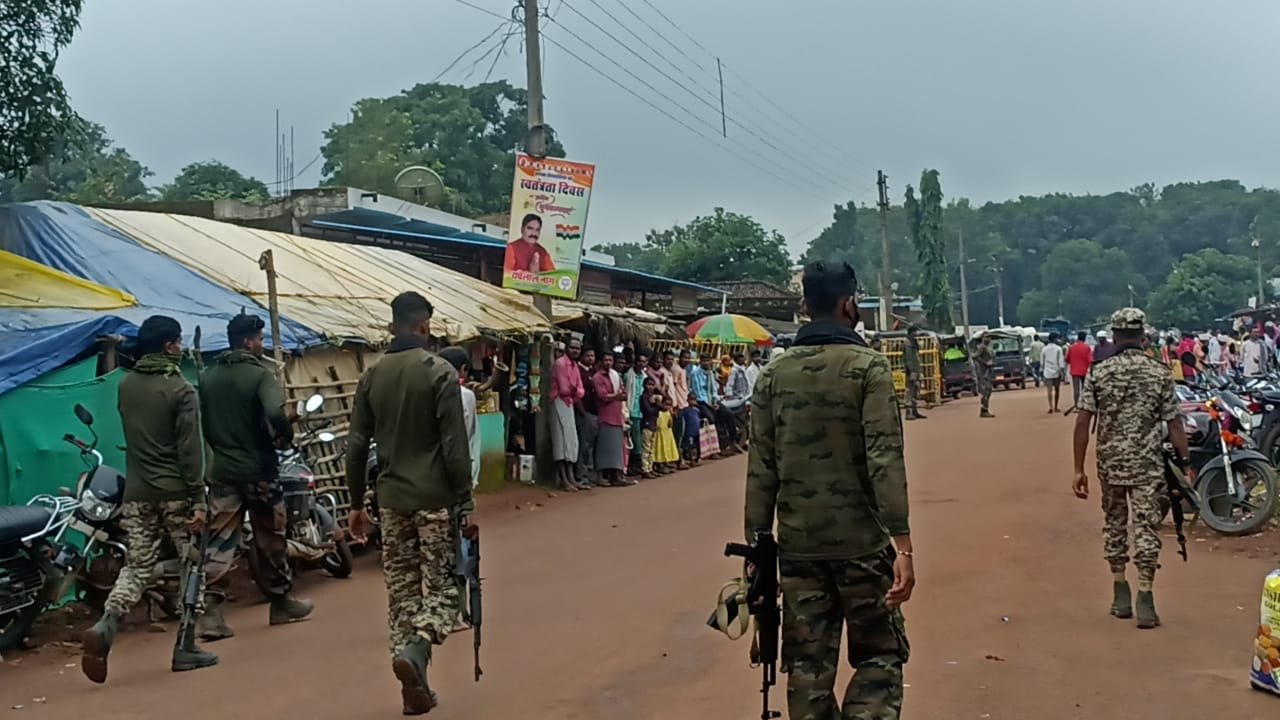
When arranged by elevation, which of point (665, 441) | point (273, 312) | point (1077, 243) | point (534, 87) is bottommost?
point (665, 441)

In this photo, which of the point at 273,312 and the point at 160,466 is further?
the point at 273,312

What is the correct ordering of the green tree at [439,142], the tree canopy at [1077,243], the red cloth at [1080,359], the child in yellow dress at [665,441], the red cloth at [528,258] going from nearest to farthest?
the red cloth at [528,258]
the child in yellow dress at [665,441]
the red cloth at [1080,359]
the green tree at [439,142]
the tree canopy at [1077,243]

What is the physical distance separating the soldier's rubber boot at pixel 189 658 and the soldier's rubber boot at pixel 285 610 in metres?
1.11

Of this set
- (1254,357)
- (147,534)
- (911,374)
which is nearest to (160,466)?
(147,534)

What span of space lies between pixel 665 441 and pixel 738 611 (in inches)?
552

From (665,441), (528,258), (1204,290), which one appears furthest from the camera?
(1204,290)

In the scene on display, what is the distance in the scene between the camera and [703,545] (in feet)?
35.4

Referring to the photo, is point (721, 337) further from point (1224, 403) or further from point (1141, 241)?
point (1141, 241)

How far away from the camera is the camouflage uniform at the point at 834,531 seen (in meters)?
4.17

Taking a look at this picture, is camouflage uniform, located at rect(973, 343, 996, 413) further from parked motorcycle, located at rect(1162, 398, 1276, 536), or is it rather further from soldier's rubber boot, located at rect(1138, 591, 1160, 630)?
soldier's rubber boot, located at rect(1138, 591, 1160, 630)

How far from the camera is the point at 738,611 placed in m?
4.24

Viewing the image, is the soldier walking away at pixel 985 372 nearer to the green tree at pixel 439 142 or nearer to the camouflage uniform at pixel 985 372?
the camouflage uniform at pixel 985 372

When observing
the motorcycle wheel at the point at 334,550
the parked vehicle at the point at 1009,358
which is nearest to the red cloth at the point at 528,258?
the motorcycle wheel at the point at 334,550

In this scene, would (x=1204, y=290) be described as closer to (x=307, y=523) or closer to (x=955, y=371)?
(x=955, y=371)
